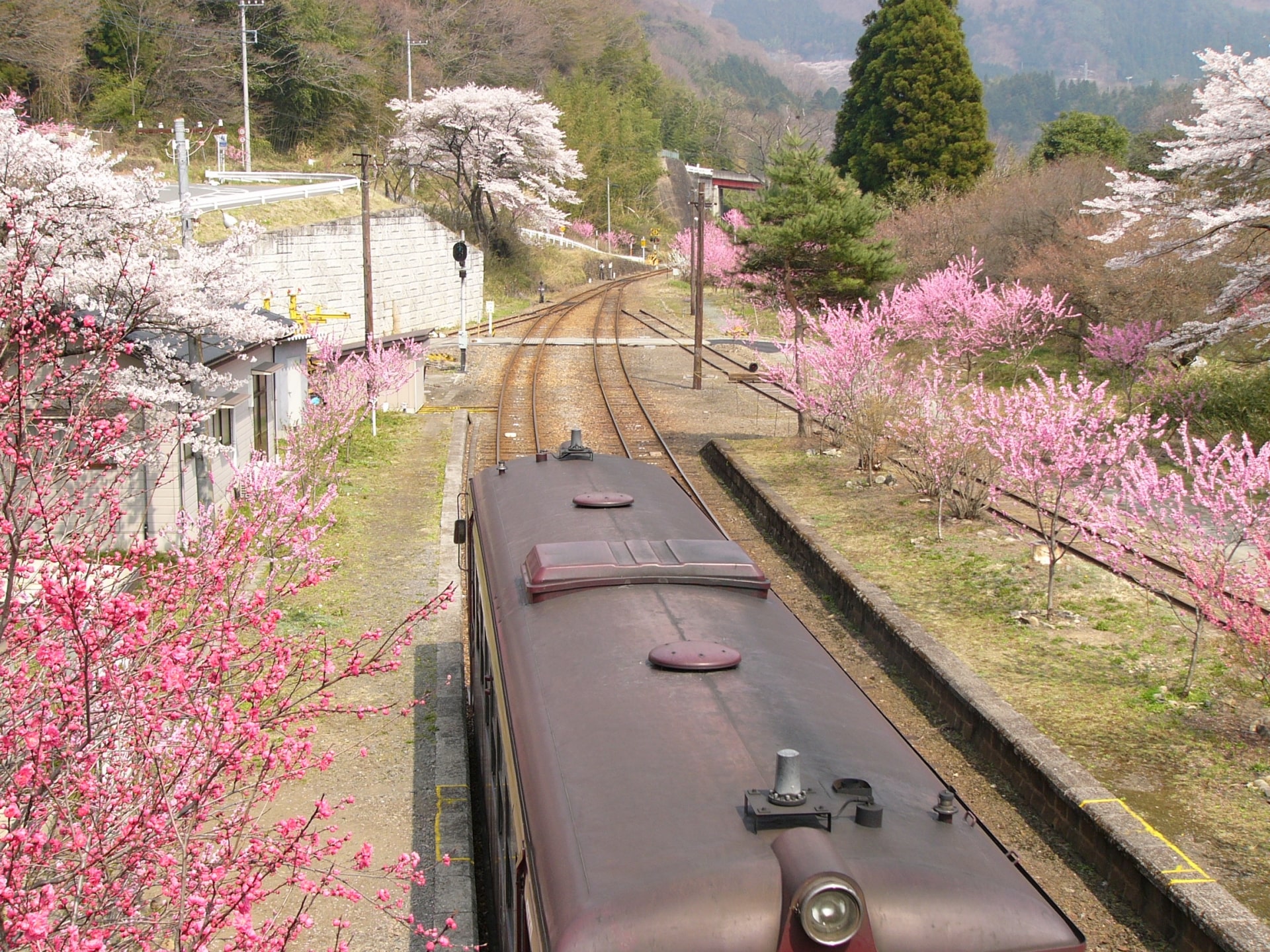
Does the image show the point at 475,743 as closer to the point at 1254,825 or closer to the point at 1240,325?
the point at 1254,825

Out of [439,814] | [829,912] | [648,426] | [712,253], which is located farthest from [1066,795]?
[712,253]

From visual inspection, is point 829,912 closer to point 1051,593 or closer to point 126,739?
point 126,739

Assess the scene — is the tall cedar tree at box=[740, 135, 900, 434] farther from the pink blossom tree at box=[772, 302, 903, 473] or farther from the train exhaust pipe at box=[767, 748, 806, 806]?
the train exhaust pipe at box=[767, 748, 806, 806]

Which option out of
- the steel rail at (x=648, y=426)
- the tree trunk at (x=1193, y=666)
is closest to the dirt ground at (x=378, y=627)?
the steel rail at (x=648, y=426)

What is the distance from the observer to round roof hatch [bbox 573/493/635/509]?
6.73 meters

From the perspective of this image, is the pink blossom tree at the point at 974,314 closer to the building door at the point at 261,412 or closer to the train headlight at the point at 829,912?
the building door at the point at 261,412

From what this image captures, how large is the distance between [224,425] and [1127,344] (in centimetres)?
1545

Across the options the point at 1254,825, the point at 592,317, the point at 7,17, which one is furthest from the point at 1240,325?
the point at 7,17

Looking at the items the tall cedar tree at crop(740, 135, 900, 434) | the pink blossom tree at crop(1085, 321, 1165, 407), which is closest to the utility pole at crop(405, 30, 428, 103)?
the tall cedar tree at crop(740, 135, 900, 434)

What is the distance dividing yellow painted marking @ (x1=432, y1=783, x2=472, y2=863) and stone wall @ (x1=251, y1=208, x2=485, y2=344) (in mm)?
15742

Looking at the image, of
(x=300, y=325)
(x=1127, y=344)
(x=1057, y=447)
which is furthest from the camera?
(x=1127, y=344)

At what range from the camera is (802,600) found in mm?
12195

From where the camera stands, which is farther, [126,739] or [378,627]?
[378,627]

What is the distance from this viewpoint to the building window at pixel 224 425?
1370cm
